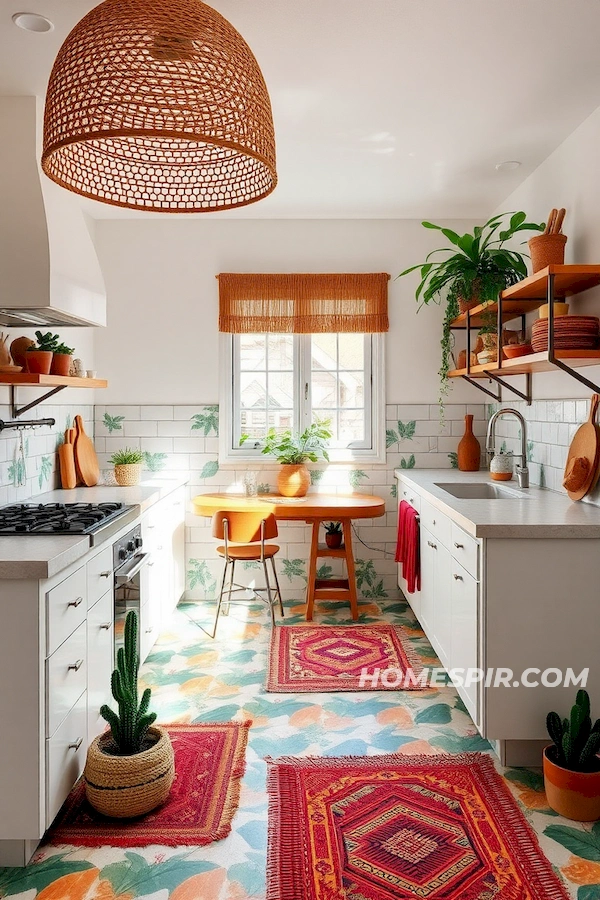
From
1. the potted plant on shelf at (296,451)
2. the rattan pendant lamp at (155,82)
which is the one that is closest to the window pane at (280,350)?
the potted plant on shelf at (296,451)

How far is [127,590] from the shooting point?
122 inches

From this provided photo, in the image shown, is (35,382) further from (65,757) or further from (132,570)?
(65,757)

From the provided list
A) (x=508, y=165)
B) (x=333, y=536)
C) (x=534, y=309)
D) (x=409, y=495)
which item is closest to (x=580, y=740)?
(x=409, y=495)

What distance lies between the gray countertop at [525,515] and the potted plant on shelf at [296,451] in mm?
1021

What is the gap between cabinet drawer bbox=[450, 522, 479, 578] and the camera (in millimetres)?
2680

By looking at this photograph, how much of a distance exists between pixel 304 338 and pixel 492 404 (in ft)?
4.43

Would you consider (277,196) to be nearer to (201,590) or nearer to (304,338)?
(304,338)

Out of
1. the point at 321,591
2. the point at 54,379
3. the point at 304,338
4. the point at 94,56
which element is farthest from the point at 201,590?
the point at 94,56

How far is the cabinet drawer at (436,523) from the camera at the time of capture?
318 cm

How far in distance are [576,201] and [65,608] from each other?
9.33 feet

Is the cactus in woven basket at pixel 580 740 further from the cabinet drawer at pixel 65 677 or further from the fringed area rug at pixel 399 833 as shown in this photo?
the cabinet drawer at pixel 65 677

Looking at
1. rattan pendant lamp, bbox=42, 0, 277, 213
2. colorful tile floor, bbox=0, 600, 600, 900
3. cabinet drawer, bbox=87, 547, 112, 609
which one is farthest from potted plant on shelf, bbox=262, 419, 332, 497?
rattan pendant lamp, bbox=42, 0, 277, 213

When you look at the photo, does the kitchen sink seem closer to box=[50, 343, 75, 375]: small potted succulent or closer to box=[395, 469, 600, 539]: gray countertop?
box=[395, 469, 600, 539]: gray countertop

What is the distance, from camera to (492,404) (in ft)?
15.6
